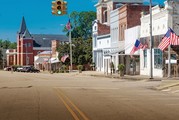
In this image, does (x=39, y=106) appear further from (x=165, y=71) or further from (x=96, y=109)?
(x=165, y=71)

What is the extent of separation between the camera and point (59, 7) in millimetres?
29891

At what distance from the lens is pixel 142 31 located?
56.9 meters

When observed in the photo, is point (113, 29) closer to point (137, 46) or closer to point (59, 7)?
point (137, 46)

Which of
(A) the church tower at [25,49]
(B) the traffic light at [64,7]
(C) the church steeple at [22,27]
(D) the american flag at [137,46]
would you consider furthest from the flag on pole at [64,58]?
(B) the traffic light at [64,7]

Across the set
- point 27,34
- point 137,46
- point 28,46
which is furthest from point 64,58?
point 27,34

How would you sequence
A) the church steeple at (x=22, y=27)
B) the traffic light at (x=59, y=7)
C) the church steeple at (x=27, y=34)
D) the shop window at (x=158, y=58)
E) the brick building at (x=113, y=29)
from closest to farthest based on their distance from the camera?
the traffic light at (x=59, y=7)
the shop window at (x=158, y=58)
the brick building at (x=113, y=29)
the church steeple at (x=27, y=34)
the church steeple at (x=22, y=27)

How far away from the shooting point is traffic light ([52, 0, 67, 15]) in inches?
1177

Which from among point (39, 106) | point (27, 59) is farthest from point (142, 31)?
point (27, 59)

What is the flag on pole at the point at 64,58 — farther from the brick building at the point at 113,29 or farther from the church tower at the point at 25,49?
the church tower at the point at 25,49

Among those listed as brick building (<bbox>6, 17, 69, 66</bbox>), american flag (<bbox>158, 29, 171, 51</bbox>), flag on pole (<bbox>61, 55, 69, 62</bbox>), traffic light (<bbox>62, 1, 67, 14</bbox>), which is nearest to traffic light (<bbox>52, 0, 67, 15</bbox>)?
traffic light (<bbox>62, 1, 67, 14</bbox>)

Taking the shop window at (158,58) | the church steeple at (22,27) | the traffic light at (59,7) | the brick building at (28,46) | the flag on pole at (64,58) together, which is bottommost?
the shop window at (158,58)

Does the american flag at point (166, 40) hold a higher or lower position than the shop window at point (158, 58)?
higher

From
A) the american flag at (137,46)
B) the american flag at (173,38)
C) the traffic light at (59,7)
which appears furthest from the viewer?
the american flag at (137,46)

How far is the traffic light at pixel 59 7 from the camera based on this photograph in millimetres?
29891
